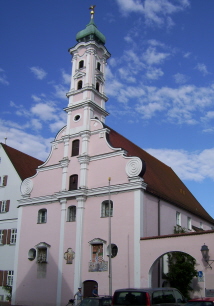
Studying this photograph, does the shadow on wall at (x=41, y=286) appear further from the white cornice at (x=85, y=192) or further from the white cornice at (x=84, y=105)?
the white cornice at (x=84, y=105)

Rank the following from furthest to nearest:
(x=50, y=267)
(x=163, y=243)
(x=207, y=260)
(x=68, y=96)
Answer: (x=68, y=96) → (x=50, y=267) → (x=163, y=243) → (x=207, y=260)

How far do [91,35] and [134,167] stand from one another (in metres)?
14.5

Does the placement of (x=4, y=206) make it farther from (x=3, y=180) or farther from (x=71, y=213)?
(x=71, y=213)

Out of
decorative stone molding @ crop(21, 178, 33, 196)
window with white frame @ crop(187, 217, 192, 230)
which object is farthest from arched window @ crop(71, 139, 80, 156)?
window with white frame @ crop(187, 217, 192, 230)

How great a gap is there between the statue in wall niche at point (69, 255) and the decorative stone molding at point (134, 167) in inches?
278

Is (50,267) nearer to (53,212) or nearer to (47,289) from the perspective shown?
(47,289)

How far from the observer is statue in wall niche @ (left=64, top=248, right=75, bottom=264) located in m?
27.9

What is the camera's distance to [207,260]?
2169 centimetres

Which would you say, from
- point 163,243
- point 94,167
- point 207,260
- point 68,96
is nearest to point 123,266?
point 163,243

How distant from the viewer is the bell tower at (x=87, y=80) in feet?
106

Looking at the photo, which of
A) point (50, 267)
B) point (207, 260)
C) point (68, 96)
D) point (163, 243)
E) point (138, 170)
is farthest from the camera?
point (68, 96)

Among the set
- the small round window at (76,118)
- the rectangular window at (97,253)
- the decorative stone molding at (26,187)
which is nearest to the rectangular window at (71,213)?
the rectangular window at (97,253)

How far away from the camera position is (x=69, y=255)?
2819 cm

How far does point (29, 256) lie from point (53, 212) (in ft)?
13.1
